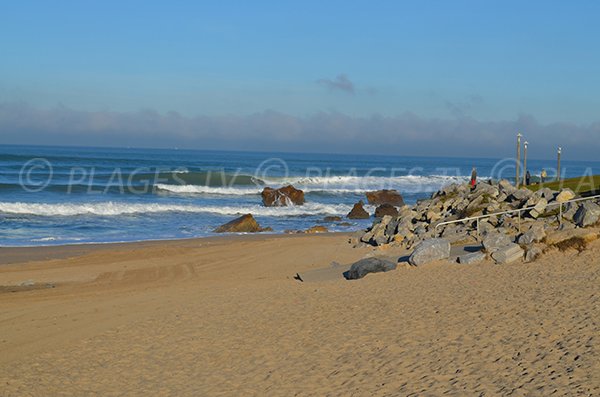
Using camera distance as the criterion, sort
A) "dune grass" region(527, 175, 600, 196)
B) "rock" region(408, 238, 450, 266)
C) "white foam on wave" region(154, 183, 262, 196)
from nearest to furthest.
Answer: "rock" region(408, 238, 450, 266) → "dune grass" region(527, 175, 600, 196) → "white foam on wave" region(154, 183, 262, 196)

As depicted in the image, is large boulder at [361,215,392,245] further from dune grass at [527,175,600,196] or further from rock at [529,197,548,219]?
dune grass at [527,175,600,196]

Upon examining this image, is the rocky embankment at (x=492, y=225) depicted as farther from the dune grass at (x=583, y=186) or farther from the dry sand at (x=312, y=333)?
the dune grass at (x=583, y=186)

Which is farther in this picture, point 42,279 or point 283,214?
point 283,214

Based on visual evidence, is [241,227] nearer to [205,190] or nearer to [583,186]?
[583,186]

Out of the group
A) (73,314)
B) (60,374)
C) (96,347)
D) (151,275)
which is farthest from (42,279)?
(60,374)

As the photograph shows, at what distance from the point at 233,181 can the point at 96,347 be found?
49987 millimetres

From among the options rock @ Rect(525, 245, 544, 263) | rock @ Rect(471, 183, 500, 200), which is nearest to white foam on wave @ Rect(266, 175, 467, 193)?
rock @ Rect(471, 183, 500, 200)

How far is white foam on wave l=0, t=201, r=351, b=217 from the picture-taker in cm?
3262

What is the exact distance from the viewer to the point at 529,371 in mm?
7938

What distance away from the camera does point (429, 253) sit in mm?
15805

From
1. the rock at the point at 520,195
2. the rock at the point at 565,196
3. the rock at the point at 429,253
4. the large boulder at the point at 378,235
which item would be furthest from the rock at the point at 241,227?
the rock at the point at 429,253

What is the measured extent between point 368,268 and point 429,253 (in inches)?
54.2

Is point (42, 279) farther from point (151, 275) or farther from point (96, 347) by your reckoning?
point (96, 347)

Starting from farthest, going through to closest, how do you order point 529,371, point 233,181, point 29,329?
point 233,181, point 29,329, point 529,371
